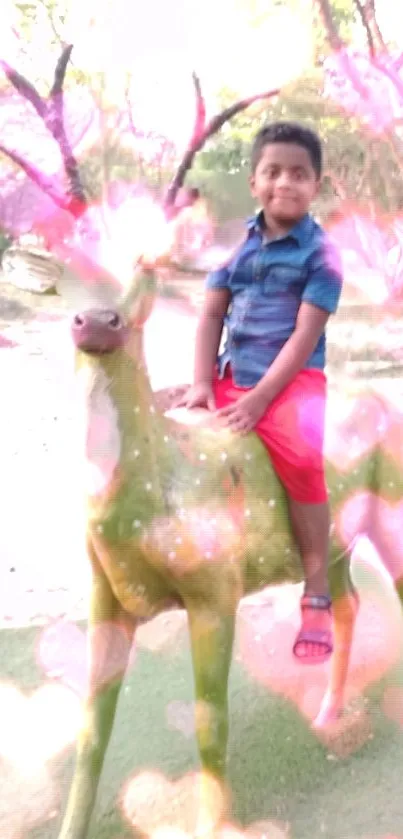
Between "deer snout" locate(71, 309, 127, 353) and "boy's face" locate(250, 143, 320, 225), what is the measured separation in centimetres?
17

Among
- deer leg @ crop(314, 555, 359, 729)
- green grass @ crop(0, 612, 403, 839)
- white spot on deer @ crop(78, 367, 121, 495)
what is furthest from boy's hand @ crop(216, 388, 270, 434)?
green grass @ crop(0, 612, 403, 839)

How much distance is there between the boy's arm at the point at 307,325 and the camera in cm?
68

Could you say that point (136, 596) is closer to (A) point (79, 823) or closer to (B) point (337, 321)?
(A) point (79, 823)

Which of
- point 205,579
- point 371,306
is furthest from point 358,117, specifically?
point 205,579

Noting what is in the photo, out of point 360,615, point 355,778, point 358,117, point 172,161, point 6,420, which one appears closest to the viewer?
point 172,161

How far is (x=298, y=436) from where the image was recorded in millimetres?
697

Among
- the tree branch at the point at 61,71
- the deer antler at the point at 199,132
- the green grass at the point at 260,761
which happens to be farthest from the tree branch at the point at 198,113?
the green grass at the point at 260,761

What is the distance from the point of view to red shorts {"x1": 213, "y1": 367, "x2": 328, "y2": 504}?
70 centimetres

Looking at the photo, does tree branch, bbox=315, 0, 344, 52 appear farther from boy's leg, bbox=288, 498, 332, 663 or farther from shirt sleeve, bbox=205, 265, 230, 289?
boy's leg, bbox=288, 498, 332, 663

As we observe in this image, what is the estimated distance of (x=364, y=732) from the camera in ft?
2.95

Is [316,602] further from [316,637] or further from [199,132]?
[199,132]

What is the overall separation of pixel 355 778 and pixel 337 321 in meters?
0.51

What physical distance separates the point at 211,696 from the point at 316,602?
118mm

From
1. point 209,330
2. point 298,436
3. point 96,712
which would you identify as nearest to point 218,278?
point 209,330
